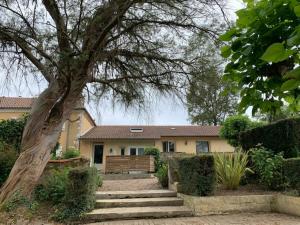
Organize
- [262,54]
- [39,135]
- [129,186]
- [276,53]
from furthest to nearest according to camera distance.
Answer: [129,186] < [39,135] < [262,54] < [276,53]

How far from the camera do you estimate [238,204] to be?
298 inches

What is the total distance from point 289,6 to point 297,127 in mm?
8744

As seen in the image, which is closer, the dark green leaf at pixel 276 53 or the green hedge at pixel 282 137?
the dark green leaf at pixel 276 53

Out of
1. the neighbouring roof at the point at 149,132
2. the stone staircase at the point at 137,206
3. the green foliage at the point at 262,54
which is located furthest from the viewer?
the neighbouring roof at the point at 149,132

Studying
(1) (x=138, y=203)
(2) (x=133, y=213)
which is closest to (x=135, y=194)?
(1) (x=138, y=203)

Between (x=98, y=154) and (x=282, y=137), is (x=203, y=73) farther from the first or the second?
(x=98, y=154)

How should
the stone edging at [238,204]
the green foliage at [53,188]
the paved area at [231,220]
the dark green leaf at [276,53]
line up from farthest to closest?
the green foliage at [53,188]
the stone edging at [238,204]
the paved area at [231,220]
the dark green leaf at [276,53]

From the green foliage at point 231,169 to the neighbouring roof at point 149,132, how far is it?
59.7ft

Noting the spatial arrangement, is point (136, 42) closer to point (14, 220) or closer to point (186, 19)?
point (186, 19)

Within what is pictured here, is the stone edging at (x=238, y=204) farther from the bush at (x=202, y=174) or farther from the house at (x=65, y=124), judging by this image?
the house at (x=65, y=124)

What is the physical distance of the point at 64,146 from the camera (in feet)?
84.1

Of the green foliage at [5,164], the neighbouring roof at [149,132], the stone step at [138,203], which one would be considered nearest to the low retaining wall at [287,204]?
the stone step at [138,203]

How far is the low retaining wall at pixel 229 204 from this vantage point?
7.42 m

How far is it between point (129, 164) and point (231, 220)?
43.9 ft
